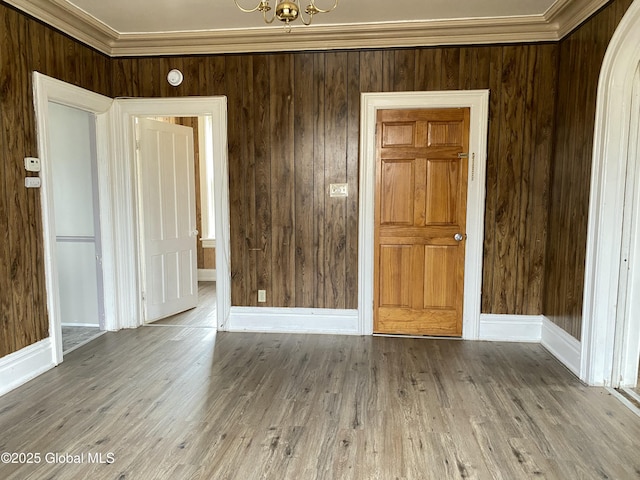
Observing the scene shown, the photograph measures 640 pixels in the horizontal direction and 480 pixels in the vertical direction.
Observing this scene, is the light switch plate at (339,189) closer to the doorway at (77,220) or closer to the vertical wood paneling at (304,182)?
the vertical wood paneling at (304,182)

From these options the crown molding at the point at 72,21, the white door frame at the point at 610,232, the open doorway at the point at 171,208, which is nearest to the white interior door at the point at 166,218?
the open doorway at the point at 171,208

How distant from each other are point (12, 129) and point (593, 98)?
4.13m

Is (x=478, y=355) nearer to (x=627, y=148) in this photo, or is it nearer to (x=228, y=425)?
(x=627, y=148)

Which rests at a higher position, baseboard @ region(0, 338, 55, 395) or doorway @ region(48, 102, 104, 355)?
doorway @ region(48, 102, 104, 355)

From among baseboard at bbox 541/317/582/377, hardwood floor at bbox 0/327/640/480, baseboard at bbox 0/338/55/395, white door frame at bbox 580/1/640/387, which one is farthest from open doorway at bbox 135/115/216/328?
white door frame at bbox 580/1/640/387

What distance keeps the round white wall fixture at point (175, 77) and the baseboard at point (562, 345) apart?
409cm

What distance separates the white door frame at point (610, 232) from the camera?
2881 millimetres

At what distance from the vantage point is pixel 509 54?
3.82m

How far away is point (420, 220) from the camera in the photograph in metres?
4.07

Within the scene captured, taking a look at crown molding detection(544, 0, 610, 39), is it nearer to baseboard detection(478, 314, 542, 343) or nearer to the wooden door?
the wooden door

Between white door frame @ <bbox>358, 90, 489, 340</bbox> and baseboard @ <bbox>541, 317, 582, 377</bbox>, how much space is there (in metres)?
0.58

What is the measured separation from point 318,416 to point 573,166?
2728 millimetres

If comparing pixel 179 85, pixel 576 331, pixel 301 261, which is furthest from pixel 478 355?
pixel 179 85

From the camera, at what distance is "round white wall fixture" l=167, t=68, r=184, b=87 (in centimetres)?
417
